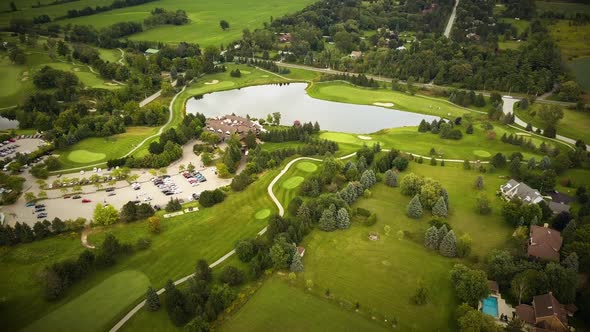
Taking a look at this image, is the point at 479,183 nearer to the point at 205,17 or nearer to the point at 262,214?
the point at 262,214

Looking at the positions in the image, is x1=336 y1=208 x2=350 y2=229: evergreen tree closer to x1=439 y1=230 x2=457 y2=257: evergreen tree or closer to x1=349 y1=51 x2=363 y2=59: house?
x1=439 y1=230 x2=457 y2=257: evergreen tree

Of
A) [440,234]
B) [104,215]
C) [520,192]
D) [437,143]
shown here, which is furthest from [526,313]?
[104,215]

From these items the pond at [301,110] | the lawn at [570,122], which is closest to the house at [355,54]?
the pond at [301,110]

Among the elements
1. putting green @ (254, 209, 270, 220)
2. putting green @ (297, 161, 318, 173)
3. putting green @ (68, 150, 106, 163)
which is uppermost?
putting green @ (297, 161, 318, 173)

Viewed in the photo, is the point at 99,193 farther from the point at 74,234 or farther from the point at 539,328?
the point at 539,328

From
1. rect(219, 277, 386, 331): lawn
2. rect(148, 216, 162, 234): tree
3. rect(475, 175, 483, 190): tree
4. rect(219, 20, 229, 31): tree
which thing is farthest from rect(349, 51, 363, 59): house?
rect(219, 277, 386, 331): lawn

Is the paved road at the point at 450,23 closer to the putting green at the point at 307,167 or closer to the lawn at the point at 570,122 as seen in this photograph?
the lawn at the point at 570,122

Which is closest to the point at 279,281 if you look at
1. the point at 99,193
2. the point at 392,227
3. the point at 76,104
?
the point at 392,227

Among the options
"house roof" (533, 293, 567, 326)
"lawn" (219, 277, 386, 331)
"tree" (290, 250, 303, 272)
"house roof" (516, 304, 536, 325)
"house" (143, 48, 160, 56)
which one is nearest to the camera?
"house roof" (533, 293, 567, 326)
